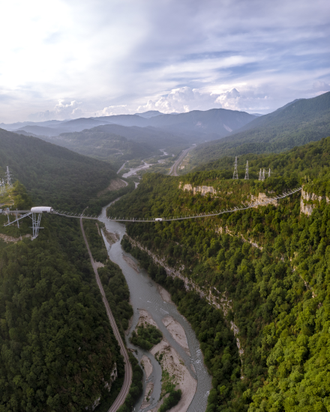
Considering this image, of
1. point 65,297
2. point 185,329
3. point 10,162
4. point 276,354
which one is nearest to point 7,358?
point 65,297

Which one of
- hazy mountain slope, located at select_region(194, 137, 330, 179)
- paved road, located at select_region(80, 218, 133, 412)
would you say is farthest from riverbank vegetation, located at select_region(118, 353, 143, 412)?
hazy mountain slope, located at select_region(194, 137, 330, 179)

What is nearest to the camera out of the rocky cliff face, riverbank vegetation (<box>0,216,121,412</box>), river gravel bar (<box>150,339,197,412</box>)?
riverbank vegetation (<box>0,216,121,412</box>)

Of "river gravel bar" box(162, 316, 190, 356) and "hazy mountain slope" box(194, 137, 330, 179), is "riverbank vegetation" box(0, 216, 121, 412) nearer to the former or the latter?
"river gravel bar" box(162, 316, 190, 356)

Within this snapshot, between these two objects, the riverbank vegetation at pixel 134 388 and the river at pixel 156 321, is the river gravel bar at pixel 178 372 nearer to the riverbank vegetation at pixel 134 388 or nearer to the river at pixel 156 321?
the river at pixel 156 321

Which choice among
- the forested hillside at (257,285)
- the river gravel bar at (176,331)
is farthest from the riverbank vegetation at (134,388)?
the forested hillside at (257,285)

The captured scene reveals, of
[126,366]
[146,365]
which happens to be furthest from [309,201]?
[126,366]
